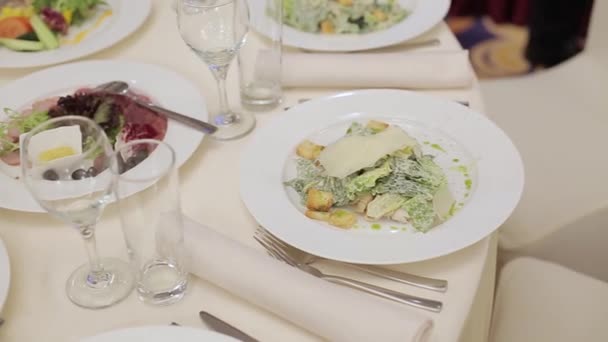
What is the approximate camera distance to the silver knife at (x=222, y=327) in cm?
83

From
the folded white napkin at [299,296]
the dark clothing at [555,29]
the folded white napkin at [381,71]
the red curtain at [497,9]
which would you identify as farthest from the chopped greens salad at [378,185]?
the red curtain at [497,9]

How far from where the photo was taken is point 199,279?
920 mm

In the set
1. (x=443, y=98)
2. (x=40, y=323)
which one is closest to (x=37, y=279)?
(x=40, y=323)

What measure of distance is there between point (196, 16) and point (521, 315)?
2.56ft

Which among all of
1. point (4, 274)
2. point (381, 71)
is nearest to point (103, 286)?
point (4, 274)

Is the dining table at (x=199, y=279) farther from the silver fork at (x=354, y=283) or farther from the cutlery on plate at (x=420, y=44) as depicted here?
the cutlery on plate at (x=420, y=44)

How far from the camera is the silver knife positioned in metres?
0.83

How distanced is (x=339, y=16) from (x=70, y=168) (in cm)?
77

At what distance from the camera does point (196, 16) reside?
1.12 m

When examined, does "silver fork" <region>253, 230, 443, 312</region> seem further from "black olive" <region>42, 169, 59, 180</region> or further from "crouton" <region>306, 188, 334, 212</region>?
"black olive" <region>42, 169, 59, 180</region>

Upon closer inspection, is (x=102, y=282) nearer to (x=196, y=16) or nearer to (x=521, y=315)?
(x=196, y=16)

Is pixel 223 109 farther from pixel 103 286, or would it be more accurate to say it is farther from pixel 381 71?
pixel 103 286

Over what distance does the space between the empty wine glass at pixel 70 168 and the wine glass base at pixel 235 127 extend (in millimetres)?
351

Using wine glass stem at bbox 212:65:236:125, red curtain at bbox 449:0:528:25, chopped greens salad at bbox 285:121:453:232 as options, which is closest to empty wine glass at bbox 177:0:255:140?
wine glass stem at bbox 212:65:236:125
